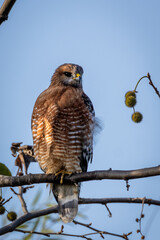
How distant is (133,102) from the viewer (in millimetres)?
4031

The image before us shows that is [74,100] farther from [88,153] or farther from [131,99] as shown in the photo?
[131,99]

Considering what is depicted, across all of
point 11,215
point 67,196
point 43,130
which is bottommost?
point 11,215

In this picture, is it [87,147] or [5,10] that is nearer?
[5,10]

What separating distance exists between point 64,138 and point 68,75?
131 centimetres

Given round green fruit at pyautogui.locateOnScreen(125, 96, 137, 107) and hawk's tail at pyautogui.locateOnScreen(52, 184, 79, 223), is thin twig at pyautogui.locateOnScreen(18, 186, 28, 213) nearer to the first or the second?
hawk's tail at pyautogui.locateOnScreen(52, 184, 79, 223)

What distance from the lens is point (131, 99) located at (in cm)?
399

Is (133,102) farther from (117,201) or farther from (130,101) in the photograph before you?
(117,201)

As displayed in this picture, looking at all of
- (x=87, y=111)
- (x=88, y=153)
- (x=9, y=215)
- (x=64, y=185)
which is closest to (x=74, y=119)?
(x=87, y=111)

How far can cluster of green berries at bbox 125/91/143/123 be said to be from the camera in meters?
4.00

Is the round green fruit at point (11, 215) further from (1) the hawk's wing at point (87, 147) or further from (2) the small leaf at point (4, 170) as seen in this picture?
(1) the hawk's wing at point (87, 147)

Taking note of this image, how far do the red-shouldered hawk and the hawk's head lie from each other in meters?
0.36

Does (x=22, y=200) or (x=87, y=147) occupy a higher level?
(x=87, y=147)

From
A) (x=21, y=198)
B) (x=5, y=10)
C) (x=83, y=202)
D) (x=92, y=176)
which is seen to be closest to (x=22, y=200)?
(x=21, y=198)

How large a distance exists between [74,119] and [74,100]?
0.35m
